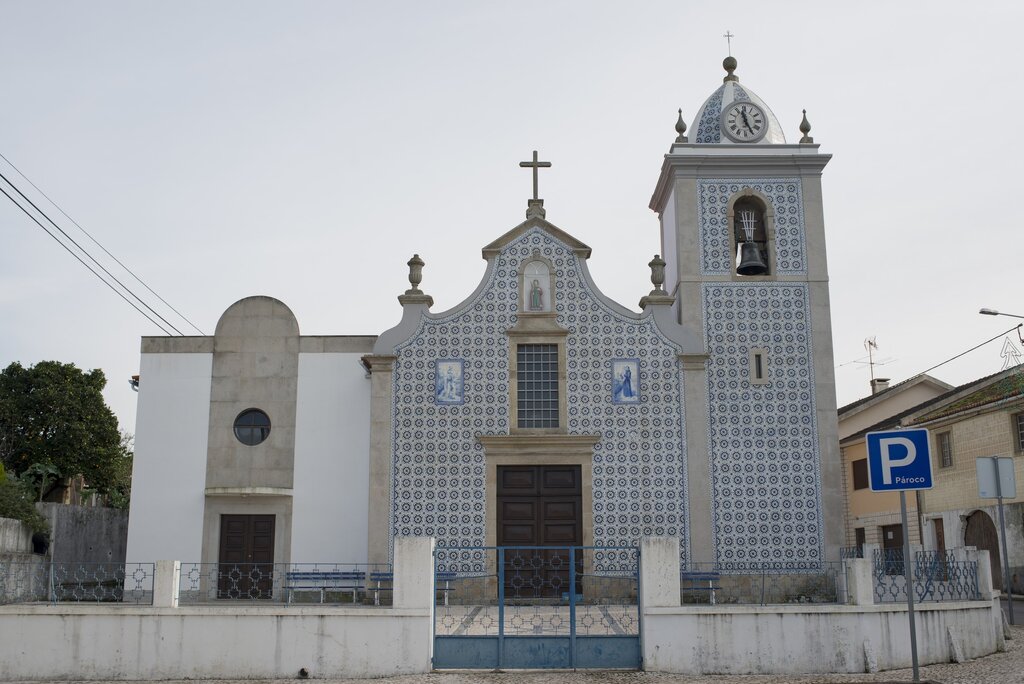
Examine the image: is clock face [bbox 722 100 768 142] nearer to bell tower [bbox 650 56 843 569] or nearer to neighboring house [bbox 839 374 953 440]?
bell tower [bbox 650 56 843 569]

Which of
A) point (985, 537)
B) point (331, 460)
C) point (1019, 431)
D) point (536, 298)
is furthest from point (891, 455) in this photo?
point (985, 537)

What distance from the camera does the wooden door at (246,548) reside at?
2105 cm

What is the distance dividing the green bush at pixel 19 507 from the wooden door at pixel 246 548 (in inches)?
183

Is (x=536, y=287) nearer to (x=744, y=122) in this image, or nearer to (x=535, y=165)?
(x=535, y=165)

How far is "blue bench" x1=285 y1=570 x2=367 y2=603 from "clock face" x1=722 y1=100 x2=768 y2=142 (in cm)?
1289

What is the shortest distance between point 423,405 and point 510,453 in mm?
2125

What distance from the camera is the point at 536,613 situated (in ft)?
49.3

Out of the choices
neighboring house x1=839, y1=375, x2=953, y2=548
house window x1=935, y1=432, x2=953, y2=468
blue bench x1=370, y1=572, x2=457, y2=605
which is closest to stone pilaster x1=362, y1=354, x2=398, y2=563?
blue bench x1=370, y1=572, x2=457, y2=605

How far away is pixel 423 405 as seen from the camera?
2095 cm

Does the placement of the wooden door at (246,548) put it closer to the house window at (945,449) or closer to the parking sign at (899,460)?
the parking sign at (899,460)

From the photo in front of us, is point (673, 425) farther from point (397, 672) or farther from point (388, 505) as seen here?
point (397, 672)

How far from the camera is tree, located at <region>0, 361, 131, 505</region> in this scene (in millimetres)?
A: 35188

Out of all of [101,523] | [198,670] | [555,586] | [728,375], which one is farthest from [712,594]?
[101,523]

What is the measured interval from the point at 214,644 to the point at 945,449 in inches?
905
